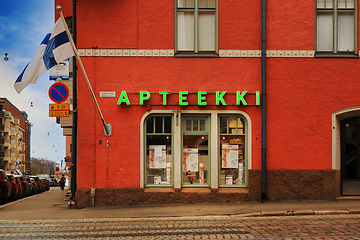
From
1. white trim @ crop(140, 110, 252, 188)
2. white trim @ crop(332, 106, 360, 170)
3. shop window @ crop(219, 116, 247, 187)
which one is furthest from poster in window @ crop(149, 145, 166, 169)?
white trim @ crop(332, 106, 360, 170)

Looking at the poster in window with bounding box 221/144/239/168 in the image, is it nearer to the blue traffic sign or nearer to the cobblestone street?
the cobblestone street

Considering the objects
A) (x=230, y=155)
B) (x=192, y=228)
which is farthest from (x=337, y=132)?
(x=192, y=228)

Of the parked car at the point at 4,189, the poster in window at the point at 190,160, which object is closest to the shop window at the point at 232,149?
the poster in window at the point at 190,160

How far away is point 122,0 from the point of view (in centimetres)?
1277

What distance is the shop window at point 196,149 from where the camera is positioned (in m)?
12.9

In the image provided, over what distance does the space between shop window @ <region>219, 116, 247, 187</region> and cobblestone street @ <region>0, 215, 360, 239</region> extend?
101 inches

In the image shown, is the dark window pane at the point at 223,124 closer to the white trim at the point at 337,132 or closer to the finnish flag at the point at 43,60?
the white trim at the point at 337,132

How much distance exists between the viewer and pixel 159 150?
1293 cm

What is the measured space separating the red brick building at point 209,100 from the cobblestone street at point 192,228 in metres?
2.34

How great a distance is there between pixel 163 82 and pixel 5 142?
80334mm

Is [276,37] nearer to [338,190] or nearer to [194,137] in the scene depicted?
[194,137]

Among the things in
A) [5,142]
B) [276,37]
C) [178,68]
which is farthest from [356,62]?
[5,142]

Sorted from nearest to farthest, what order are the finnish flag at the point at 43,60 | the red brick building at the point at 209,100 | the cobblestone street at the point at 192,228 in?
the cobblestone street at the point at 192,228, the finnish flag at the point at 43,60, the red brick building at the point at 209,100

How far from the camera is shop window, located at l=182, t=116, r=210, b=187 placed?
1295 centimetres
